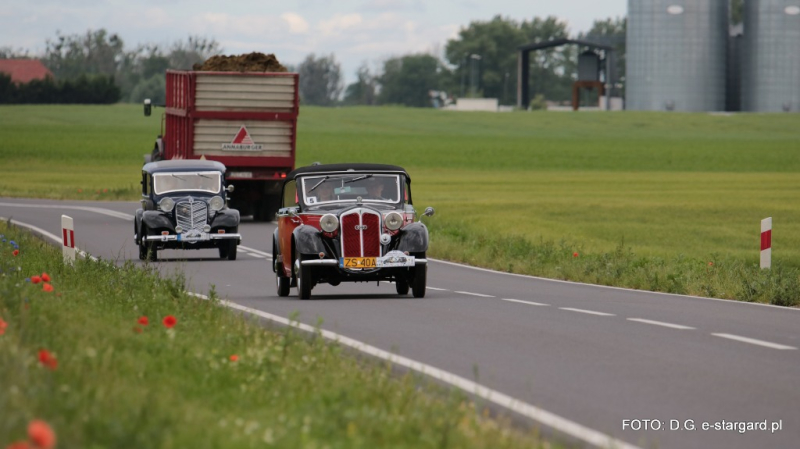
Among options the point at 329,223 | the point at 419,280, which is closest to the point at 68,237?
the point at 329,223

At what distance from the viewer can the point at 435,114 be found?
487 ft

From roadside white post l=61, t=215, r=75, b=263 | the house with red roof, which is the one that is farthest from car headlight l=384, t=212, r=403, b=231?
the house with red roof

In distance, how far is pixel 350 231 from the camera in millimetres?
16969

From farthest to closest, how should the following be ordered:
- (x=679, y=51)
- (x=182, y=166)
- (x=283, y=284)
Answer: (x=679, y=51) → (x=182, y=166) → (x=283, y=284)

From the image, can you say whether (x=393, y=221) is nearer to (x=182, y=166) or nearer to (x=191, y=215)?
(x=191, y=215)

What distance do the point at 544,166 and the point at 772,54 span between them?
2410 inches

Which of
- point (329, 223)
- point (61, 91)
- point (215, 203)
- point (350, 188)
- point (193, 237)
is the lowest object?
point (193, 237)

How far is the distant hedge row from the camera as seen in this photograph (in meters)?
138

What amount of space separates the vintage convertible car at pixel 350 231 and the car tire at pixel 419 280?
12 mm

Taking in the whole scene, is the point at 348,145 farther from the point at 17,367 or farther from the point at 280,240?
the point at 17,367

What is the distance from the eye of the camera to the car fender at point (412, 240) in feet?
55.9

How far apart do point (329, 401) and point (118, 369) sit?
1.51 metres

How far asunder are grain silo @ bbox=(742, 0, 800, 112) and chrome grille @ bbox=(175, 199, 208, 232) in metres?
121

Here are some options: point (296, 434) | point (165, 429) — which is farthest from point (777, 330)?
point (165, 429)
